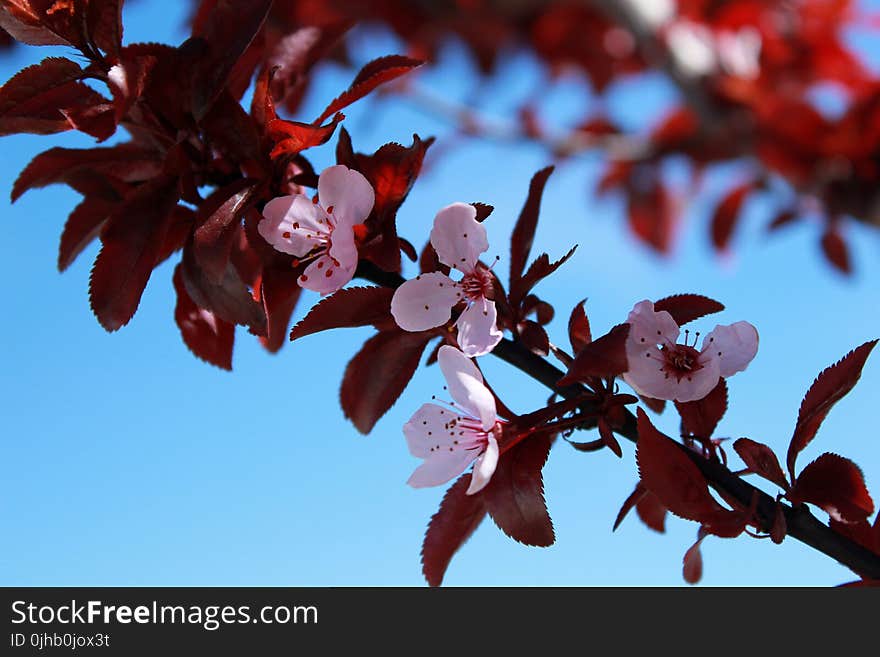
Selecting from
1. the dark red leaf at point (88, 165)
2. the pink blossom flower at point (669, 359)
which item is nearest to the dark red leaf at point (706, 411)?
the pink blossom flower at point (669, 359)

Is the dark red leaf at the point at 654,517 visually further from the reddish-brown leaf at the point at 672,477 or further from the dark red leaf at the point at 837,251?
the dark red leaf at the point at 837,251

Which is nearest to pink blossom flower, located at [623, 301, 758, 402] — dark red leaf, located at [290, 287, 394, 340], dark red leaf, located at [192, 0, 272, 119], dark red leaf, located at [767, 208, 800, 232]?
dark red leaf, located at [290, 287, 394, 340]

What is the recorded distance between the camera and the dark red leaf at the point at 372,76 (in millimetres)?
681

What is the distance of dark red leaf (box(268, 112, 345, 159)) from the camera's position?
25.5 inches

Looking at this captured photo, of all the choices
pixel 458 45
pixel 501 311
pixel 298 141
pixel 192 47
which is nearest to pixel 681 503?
pixel 501 311

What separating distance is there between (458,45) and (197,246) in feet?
10.2

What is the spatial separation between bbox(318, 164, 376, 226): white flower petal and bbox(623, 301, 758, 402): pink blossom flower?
0.26 meters

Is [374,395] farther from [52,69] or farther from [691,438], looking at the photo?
[52,69]

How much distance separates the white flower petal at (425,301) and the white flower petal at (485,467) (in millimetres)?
118

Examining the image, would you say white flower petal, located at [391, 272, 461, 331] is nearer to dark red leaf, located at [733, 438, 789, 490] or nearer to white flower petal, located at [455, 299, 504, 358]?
white flower petal, located at [455, 299, 504, 358]

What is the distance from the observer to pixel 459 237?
67 cm

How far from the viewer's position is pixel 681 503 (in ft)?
1.99

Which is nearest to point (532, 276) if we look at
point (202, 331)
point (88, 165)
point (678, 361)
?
point (678, 361)
